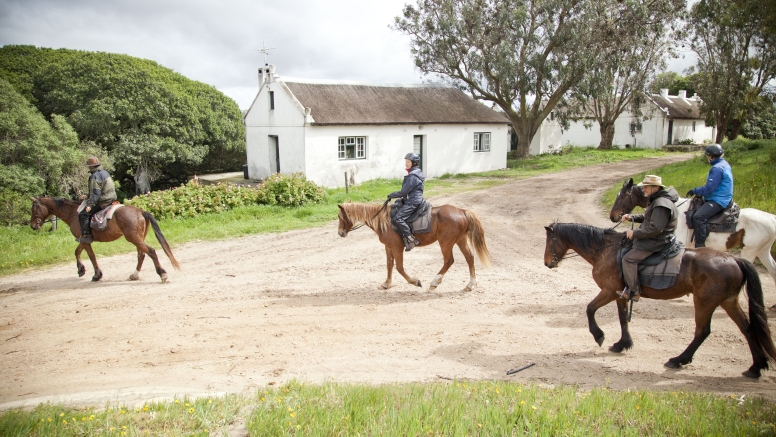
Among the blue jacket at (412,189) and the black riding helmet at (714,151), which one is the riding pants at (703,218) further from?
the blue jacket at (412,189)

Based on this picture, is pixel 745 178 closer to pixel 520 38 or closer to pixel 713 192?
pixel 713 192

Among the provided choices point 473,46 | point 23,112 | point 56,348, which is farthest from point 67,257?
point 473,46

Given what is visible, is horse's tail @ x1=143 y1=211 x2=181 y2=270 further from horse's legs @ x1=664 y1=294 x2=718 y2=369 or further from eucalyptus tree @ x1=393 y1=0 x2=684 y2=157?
eucalyptus tree @ x1=393 y1=0 x2=684 y2=157

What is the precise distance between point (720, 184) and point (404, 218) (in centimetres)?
538

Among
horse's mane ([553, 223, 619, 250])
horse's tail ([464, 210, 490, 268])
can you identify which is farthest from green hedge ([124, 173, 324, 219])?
horse's mane ([553, 223, 619, 250])

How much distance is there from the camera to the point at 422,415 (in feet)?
16.7

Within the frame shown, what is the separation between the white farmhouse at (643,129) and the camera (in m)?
45.4

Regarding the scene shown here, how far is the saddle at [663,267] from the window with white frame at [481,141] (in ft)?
85.6

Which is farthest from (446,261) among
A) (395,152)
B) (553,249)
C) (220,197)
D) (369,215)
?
(395,152)

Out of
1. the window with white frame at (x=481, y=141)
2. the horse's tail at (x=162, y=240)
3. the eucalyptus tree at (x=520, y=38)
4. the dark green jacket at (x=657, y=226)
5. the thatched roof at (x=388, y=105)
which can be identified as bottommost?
the horse's tail at (x=162, y=240)

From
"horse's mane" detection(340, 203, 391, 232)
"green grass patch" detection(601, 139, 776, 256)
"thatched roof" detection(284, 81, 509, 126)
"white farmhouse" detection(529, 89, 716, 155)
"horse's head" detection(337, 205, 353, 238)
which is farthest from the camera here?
"white farmhouse" detection(529, 89, 716, 155)

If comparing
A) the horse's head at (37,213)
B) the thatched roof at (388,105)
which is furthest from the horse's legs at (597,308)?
the thatched roof at (388,105)

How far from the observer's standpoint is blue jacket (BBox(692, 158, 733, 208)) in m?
8.70

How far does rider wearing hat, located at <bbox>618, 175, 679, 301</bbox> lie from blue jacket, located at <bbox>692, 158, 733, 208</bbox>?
214cm
